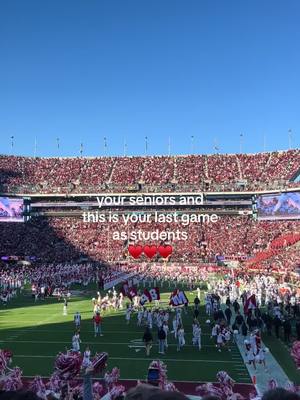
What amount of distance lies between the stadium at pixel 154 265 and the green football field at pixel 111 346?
0.18ft

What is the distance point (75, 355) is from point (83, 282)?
32.1m

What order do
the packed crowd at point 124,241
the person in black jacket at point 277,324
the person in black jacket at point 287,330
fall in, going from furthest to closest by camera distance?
Answer: 1. the packed crowd at point 124,241
2. the person in black jacket at point 277,324
3. the person in black jacket at point 287,330

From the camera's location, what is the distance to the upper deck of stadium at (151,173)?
63.4 m

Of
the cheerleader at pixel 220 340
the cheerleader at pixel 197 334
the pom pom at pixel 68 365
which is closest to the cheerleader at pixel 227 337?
the cheerleader at pixel 220 340

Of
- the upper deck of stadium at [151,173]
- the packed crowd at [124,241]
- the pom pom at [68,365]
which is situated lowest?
the pom pom at [68,365]

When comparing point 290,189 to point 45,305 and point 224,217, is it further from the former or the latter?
point 45,305

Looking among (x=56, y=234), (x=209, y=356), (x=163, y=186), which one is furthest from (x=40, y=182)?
(x=209, y=356)

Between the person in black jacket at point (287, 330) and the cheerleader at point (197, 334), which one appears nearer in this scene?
the cheerleader at point (197, 334)

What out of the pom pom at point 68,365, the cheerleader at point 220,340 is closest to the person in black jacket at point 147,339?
the cheerleader at point 220,340

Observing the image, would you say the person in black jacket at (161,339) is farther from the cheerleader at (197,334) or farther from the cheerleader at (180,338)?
the cheerleader at (197,334)

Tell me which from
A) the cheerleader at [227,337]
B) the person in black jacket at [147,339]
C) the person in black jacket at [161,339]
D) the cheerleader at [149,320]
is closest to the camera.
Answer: the person in black jacket at [147,339]

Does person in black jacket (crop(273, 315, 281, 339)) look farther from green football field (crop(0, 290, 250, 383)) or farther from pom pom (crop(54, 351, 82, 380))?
pom pom (crop(54, 351, 82, 380))

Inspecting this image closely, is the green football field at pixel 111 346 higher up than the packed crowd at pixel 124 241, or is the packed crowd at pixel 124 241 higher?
the packed crowd at pixel 124 241

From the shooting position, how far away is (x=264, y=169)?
65000 millimetres
